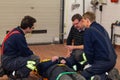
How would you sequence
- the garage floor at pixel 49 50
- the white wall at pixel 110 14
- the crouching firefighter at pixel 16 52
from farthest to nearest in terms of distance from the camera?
the white wall at pixel 110 14 < the garage floor at pixel 49 50 < the crouching firefighter at pixel 16 52

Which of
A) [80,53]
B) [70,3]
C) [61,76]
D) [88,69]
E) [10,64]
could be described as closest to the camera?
[61,76]

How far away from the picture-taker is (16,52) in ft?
15.6

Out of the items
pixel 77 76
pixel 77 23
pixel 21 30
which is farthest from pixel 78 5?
pixel 77 76

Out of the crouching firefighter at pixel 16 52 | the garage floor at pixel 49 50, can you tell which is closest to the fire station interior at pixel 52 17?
the garage floor at pixel 49 50

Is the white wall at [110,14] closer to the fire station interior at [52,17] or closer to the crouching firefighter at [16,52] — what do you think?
the fire station interior at [52,17]

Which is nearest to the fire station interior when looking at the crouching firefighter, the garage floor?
the garage floor

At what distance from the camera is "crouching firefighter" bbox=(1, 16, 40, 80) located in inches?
184

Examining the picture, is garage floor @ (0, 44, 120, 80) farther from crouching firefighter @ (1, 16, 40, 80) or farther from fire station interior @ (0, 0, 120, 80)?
crouching firefighter @ (1, 16, 40, 80)

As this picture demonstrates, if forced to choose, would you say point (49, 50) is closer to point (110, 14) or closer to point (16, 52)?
point (110, 14)

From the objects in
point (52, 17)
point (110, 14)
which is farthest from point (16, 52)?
point (110, 14)

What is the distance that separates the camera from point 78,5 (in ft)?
28.8

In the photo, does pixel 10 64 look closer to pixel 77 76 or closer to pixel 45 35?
pixel 77 76

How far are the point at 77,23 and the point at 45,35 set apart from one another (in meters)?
3.46

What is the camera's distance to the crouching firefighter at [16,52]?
466 centimetres
